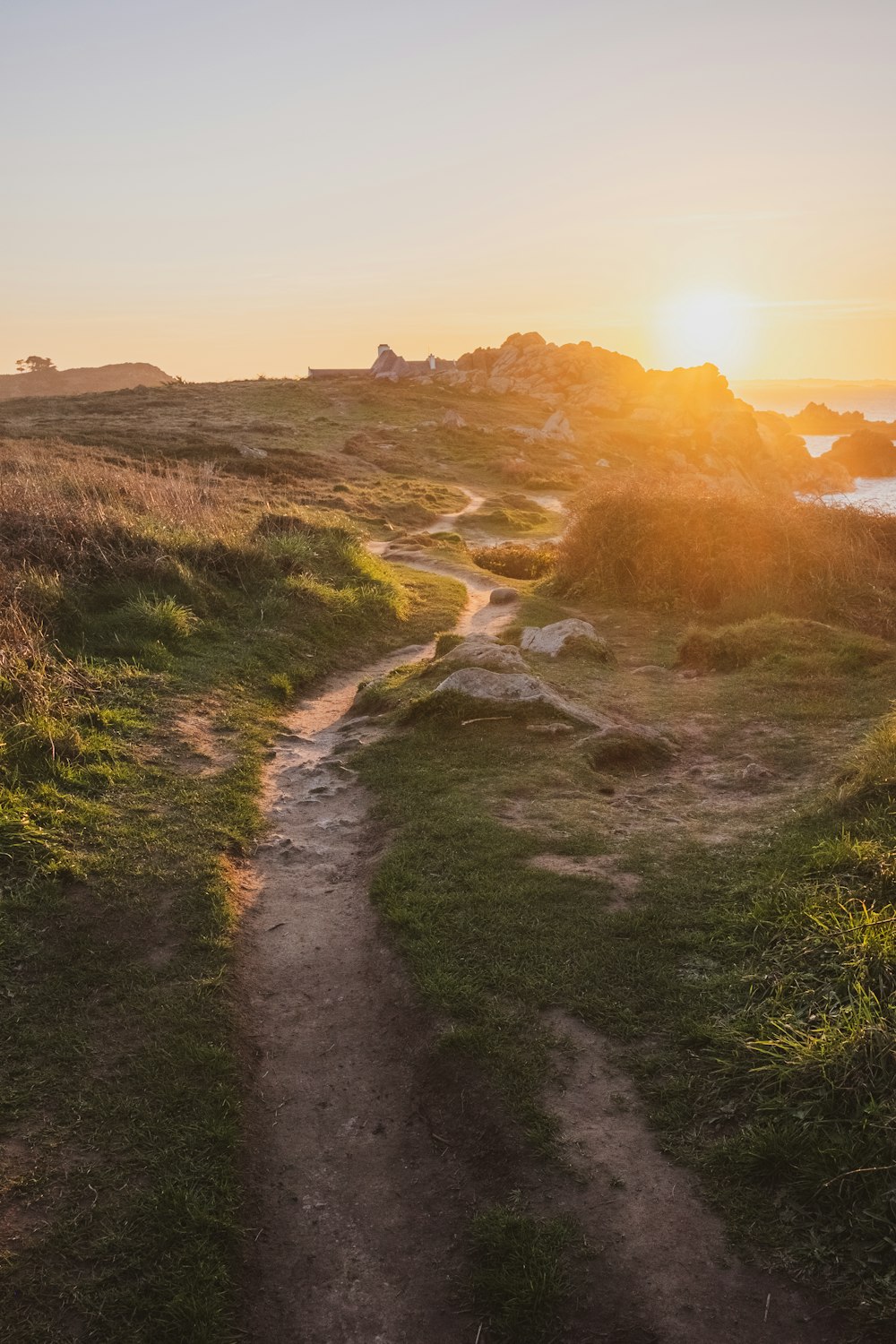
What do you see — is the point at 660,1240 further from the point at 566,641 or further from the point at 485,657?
the point at 566,641

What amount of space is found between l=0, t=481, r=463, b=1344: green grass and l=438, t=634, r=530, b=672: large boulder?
322 centimetres

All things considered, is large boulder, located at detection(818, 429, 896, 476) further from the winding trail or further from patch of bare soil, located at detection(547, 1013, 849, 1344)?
patch of bare soil, located at detection(547, 1013, 849, 1344)

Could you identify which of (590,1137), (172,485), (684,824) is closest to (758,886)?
(684,824)

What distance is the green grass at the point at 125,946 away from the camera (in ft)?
17.0

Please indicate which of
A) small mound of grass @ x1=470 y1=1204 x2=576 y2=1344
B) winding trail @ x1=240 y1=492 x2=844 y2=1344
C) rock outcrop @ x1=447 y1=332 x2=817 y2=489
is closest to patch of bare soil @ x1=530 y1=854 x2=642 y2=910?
winding trail @ x1=240 y1=492 x2=844 y2=1344

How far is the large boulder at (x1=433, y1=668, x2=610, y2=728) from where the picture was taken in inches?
531

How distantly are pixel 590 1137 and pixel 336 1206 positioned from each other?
1.84m

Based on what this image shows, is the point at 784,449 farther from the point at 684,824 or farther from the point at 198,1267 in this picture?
the point at 198,1267

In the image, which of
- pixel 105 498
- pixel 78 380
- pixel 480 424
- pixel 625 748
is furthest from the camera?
pixel 78 380

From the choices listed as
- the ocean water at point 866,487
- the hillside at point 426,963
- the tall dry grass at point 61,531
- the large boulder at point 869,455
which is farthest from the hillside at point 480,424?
the hillside at point 426,963

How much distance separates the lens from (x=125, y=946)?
8.08 meters

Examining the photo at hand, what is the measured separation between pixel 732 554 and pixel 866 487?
251 feet

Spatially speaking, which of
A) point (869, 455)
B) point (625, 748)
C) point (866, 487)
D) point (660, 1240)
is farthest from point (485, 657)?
point (869, 455)

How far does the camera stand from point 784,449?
96.6 m
